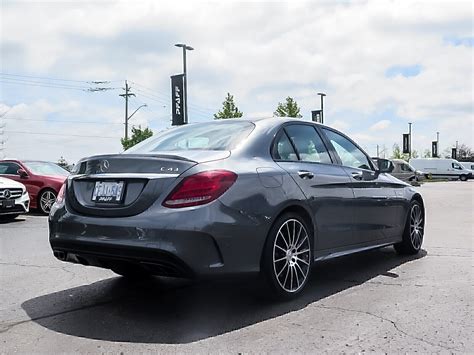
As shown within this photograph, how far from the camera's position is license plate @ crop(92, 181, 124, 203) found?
3.81m

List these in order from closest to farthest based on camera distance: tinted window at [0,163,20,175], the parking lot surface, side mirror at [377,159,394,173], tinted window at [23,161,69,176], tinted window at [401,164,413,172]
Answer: the parking lot surface → side mirror at [377,159,394,173] → tinted window at [23,161,69,176] → tinted window at [0,163,20,175] → tinted window at [401,164,413,172]

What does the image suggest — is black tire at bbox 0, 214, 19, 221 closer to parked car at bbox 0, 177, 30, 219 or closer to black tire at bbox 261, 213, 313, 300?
parked car at bbox 0, 177, 30, 219

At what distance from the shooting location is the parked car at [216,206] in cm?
361

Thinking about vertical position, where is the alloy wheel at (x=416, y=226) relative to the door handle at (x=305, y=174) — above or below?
below

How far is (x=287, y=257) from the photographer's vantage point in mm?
4277

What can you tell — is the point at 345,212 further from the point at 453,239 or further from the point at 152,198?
the point at 453,239

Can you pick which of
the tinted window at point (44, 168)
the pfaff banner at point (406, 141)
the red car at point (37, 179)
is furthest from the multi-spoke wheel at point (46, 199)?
the pfaff banner at point (406, 141)

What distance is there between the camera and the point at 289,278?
4.30 m

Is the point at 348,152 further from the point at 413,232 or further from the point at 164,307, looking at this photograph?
the point at 164,307

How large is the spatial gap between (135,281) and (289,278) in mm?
1584

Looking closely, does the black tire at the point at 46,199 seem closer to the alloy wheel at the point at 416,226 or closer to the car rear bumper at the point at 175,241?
the alloy wheel at the point at 416,226

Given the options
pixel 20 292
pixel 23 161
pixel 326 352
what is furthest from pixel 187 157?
pixel 23 161

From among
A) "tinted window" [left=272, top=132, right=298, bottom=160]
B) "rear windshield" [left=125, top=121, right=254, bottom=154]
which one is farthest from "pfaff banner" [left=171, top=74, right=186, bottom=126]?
"tinted window" [left=272, top=132, right=298, bottom=160]

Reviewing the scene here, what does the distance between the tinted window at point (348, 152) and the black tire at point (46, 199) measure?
28.9 ft
